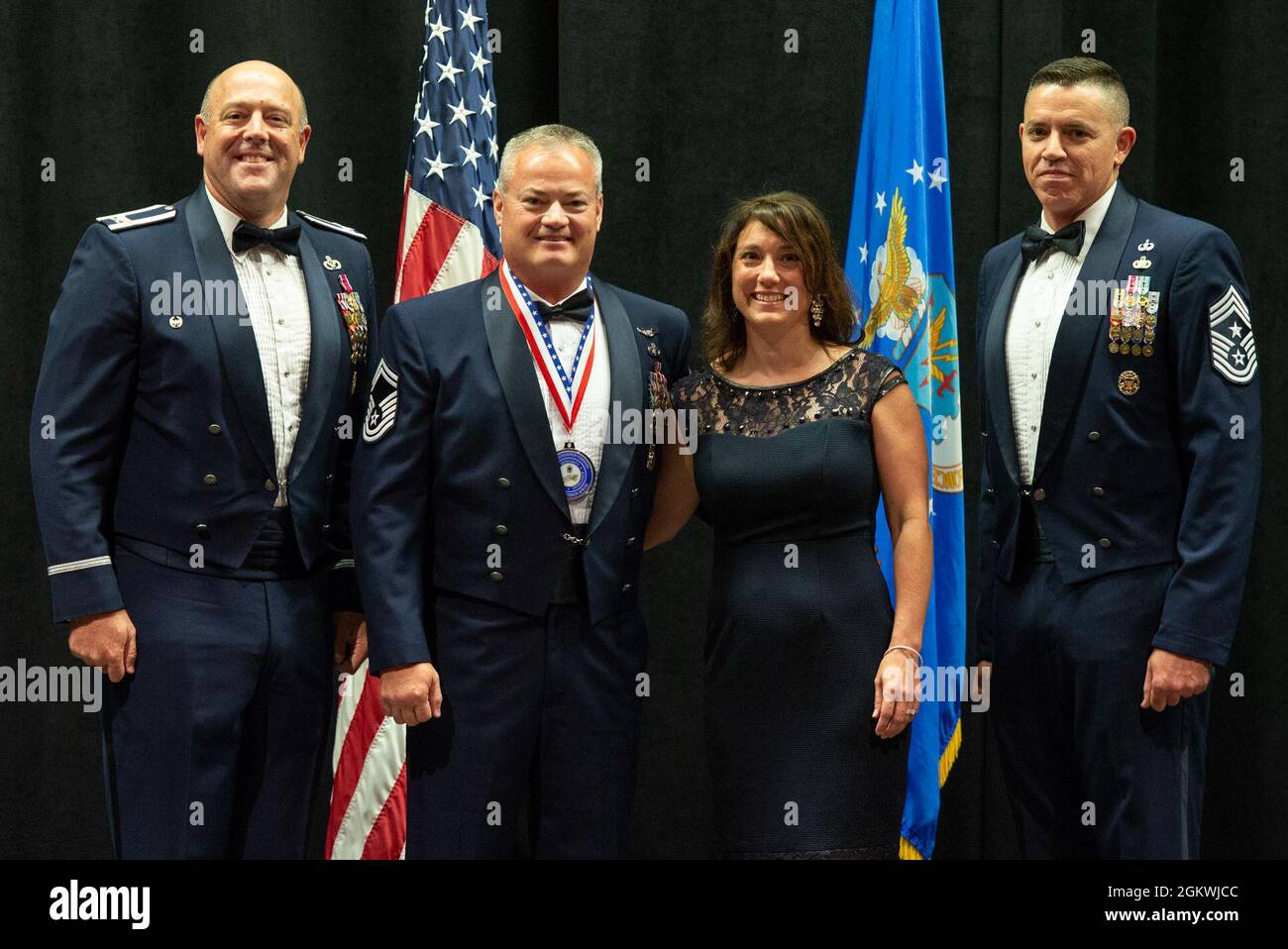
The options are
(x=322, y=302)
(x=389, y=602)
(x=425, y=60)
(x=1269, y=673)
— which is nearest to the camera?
(x=389, y=602)

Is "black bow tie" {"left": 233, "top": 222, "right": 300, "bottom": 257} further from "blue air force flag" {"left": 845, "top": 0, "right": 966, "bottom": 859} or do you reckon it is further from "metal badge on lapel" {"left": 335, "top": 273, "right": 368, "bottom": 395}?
"blue air force flag" {"left": 845, "top": 0, "right": 966, "bottom": 859}

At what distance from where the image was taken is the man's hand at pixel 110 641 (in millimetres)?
2949

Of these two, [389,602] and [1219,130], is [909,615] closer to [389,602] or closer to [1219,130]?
[389,602]

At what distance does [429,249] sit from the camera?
13.0 ft

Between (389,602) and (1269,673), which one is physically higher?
(389,602)

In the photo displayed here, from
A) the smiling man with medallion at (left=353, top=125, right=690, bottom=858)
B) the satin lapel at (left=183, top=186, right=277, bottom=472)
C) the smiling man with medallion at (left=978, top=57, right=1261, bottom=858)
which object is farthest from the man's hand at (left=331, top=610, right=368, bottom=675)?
the smiling man with medallion at (left=978, top=57, right=1261, bottom=858)

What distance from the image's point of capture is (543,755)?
9.67 ft

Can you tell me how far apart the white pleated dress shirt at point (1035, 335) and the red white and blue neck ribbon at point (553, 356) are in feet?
3.15

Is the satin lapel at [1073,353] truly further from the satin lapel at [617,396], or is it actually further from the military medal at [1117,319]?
the satin lapel at [617,396]

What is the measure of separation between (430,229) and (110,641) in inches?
60.4

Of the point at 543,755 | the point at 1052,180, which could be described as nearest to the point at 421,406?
the point at 543,755

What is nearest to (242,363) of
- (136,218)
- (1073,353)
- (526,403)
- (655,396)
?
(136,218)

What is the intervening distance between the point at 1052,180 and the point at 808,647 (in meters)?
1.18

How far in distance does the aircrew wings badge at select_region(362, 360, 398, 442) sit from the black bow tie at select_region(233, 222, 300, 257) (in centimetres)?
35
